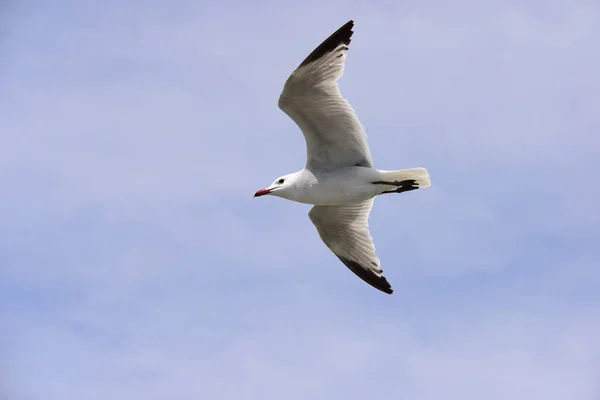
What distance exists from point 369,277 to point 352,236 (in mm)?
712

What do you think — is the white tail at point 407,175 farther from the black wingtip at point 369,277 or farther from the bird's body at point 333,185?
the black wingtip at point 369,277

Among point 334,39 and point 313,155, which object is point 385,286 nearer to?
point 313,155

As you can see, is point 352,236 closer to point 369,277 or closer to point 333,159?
point 369,277

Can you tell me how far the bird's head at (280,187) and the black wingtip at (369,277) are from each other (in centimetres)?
188

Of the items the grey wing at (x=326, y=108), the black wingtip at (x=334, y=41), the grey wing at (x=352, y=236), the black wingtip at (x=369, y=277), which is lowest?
the black wingtip at (x=369, y=277)

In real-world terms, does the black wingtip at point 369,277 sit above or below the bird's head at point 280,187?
below

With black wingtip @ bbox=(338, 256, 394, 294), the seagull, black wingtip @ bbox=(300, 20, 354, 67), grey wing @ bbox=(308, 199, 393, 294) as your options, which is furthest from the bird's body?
black wingtip @ bbox=(300, 20, 354, 67)

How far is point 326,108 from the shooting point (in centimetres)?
1466

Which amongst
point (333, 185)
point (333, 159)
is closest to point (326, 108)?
point (333, 159)

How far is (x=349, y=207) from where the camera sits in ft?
54.6

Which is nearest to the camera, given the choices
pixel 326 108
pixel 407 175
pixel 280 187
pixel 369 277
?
pixel 326 108

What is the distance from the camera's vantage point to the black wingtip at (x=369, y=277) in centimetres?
1650

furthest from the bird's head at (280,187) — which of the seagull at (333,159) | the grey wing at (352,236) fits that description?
the grey wing at (352,236)

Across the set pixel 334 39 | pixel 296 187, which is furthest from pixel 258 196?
pixel 334 39
